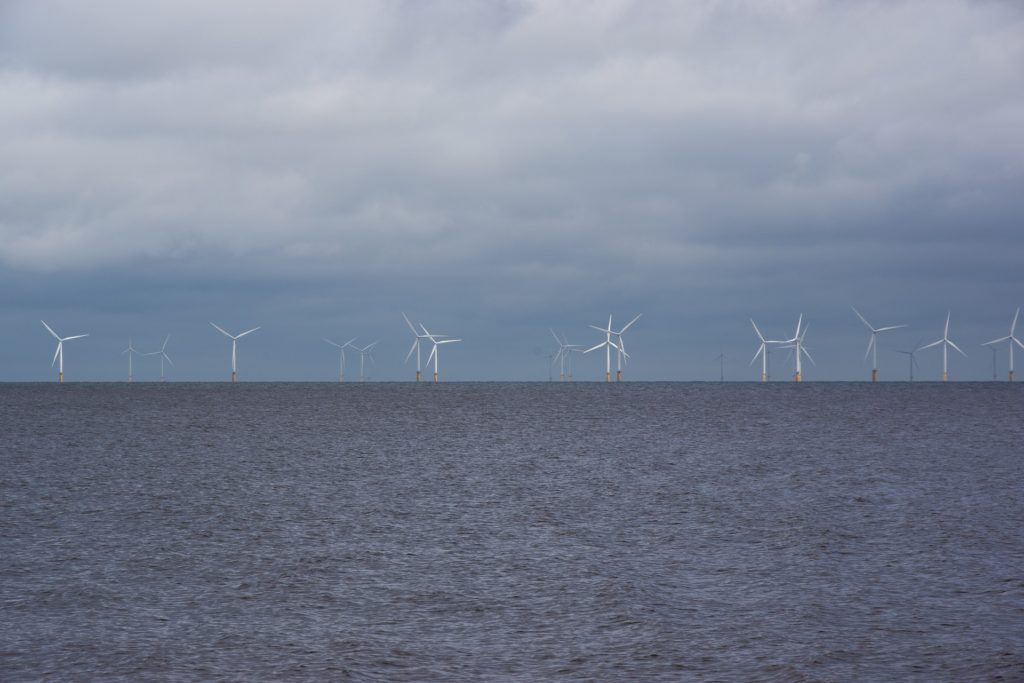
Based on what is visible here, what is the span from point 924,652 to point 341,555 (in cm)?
1584

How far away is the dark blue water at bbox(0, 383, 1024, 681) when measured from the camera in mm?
18969

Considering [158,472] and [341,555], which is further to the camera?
[158,472]

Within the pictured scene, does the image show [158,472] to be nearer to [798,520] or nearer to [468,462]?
[468,462]

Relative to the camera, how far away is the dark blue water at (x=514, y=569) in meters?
19.0

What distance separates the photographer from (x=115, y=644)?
65.2 ft

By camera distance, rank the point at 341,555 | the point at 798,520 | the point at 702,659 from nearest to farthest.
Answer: the point at 702,659, the point at 341,555, the point at 798,520

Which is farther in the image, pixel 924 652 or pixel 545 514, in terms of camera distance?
pixel 545 514

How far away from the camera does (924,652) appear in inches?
752

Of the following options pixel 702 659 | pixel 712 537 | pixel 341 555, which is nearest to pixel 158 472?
pixel 341 555

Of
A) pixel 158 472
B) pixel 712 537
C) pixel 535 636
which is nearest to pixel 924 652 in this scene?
pixel 535 636

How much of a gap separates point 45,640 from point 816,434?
75762mm

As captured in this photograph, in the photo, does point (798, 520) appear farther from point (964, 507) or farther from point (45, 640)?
point (45, 640)

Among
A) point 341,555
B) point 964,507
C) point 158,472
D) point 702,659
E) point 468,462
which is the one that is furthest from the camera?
point 468,462

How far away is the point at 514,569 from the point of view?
27.5 meters
